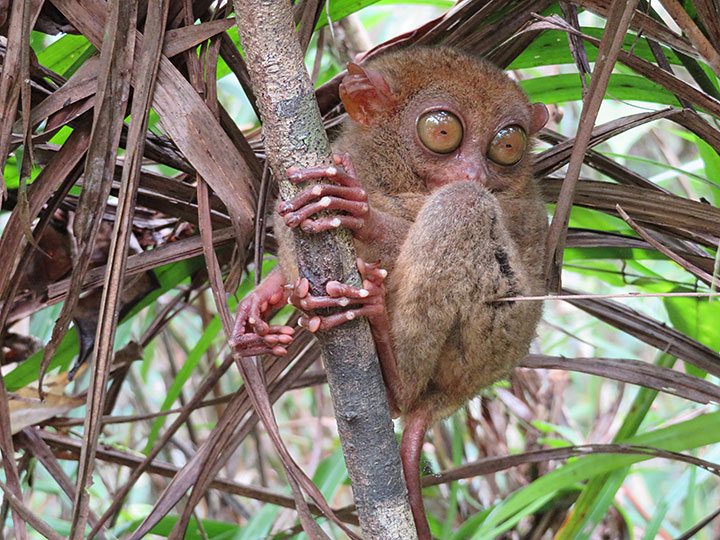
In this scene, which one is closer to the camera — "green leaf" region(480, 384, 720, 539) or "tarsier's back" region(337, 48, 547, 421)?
"tarsier's back" region(337, 48, 547, 421)

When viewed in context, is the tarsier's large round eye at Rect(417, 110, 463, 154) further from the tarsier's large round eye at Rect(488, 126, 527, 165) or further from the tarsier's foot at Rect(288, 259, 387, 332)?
the tarsier's foot at Rect(288, 259, 387, 332)

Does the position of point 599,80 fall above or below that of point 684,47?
below

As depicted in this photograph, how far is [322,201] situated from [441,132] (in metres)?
0.89

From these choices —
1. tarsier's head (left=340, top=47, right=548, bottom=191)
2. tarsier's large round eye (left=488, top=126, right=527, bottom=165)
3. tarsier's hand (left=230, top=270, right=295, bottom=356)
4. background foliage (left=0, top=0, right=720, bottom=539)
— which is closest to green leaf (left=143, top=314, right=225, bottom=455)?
background foliage (left=0, top=0, right=720, bottom=539)

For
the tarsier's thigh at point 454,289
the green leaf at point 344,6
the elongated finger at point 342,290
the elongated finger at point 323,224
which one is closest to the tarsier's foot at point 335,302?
the elongated finger at point 342,290

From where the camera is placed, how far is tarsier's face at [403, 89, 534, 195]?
7.90ft

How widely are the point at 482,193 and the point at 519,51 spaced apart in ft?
2.40

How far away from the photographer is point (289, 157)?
63.0 inches

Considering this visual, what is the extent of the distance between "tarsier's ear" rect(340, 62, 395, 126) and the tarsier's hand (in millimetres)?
646

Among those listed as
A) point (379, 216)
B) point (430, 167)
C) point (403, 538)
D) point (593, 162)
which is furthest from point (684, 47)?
point (403, 538)

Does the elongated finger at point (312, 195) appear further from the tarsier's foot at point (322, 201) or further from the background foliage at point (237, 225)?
the background foliage at point (237, 225)

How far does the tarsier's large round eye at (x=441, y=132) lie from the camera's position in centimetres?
241

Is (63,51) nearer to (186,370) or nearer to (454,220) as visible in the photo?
(186,370)

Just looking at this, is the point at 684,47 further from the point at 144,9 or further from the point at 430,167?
the point at 144,9
